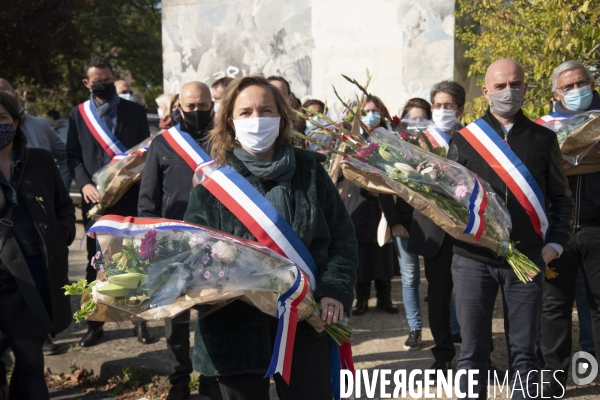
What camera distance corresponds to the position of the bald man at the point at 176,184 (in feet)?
16.6

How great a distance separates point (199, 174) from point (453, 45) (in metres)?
10.4

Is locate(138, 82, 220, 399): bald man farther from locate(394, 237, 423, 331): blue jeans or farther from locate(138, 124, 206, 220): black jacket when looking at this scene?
→ locate(394, 237, 423, 331): blue jeans

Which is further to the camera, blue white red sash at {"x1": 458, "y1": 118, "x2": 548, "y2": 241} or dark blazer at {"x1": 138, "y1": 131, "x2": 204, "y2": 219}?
dark blazer at {"x1": 138, "y1": 131, "x2": 204, "y2": 219}

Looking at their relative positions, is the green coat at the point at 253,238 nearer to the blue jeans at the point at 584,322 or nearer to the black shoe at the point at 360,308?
the blue jeans at the point at 584,322

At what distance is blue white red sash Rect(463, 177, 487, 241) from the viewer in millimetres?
3975

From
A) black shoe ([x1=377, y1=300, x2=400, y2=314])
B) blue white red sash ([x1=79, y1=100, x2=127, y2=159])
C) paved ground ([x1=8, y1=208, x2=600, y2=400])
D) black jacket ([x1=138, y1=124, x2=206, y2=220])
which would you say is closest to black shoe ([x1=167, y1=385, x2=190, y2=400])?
paved ground ([x1=8, y1=208, x2=600, y2=400])

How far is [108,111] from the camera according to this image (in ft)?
21.0

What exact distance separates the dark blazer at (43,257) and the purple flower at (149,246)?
5.64ft

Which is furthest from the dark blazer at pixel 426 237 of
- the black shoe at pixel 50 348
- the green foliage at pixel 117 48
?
the green foliage at pixel 117 48

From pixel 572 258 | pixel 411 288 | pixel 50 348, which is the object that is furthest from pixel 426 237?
pixel 50 348

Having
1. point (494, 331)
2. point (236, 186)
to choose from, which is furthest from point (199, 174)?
point (494, 331)

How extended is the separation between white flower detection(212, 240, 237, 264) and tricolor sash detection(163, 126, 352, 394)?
23 cm

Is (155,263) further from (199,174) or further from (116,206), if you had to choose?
(116,206)

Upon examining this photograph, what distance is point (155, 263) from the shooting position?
9.69 ft
